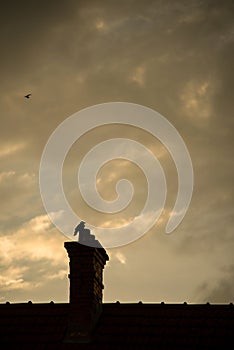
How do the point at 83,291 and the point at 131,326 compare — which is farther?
the point at 83,291

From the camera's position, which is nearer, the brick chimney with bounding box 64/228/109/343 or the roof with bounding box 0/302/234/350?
the roof with bounding box 0/302/234/350

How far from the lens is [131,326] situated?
16594 mm

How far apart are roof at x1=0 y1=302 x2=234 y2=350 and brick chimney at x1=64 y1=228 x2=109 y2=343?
216mm

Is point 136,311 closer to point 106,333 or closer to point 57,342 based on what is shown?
point 106,333

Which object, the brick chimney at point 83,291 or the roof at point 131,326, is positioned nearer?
the roof at point 131,326

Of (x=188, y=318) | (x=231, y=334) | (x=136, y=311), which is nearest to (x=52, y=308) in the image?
(x=136, y=311)

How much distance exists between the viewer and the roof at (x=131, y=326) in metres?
15.9

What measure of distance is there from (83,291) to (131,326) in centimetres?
150

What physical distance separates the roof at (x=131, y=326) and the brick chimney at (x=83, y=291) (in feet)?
0.71

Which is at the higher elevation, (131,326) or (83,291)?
(83,291)

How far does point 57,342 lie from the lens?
53.3 feet

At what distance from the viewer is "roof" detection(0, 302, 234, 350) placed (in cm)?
1594

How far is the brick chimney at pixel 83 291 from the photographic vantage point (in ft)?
54.1

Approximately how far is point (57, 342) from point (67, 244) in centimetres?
251
